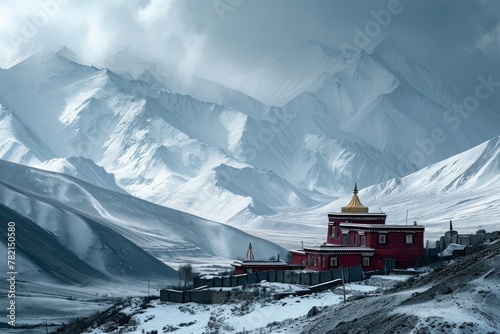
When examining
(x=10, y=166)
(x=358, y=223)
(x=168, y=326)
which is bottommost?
(x=168, y=326)

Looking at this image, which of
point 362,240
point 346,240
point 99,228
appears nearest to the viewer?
point 362,240

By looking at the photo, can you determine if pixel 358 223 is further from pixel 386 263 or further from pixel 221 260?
pixel 221 260

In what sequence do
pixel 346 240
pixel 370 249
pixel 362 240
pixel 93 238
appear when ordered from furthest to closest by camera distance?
pixel 93 238 < pixel 346 240 < pixel 362 240 < pixel 370 249

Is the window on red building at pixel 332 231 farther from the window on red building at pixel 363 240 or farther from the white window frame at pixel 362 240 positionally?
Result: the window on red building at pixel 363 240

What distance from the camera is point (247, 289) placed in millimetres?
55625

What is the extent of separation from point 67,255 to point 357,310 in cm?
8378

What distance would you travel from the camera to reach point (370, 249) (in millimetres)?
63438

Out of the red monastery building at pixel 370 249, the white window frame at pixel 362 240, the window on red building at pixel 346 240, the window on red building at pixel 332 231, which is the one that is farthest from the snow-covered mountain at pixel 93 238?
the white window frame at pixel 362 240

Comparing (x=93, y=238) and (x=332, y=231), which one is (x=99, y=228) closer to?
(x=93, y=238)

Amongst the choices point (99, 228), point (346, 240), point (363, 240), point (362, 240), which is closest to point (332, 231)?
point (346, 240)

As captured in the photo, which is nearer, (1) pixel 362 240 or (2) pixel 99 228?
(1) pixel 362 240

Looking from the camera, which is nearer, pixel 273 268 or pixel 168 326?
pixel 168 326

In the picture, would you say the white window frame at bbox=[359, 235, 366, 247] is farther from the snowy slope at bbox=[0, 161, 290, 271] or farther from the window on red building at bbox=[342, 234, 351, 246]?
the snowy slope at bbox=[0, 161, 290, 271]

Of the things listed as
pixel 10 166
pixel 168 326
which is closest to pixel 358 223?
pixel 168 326
